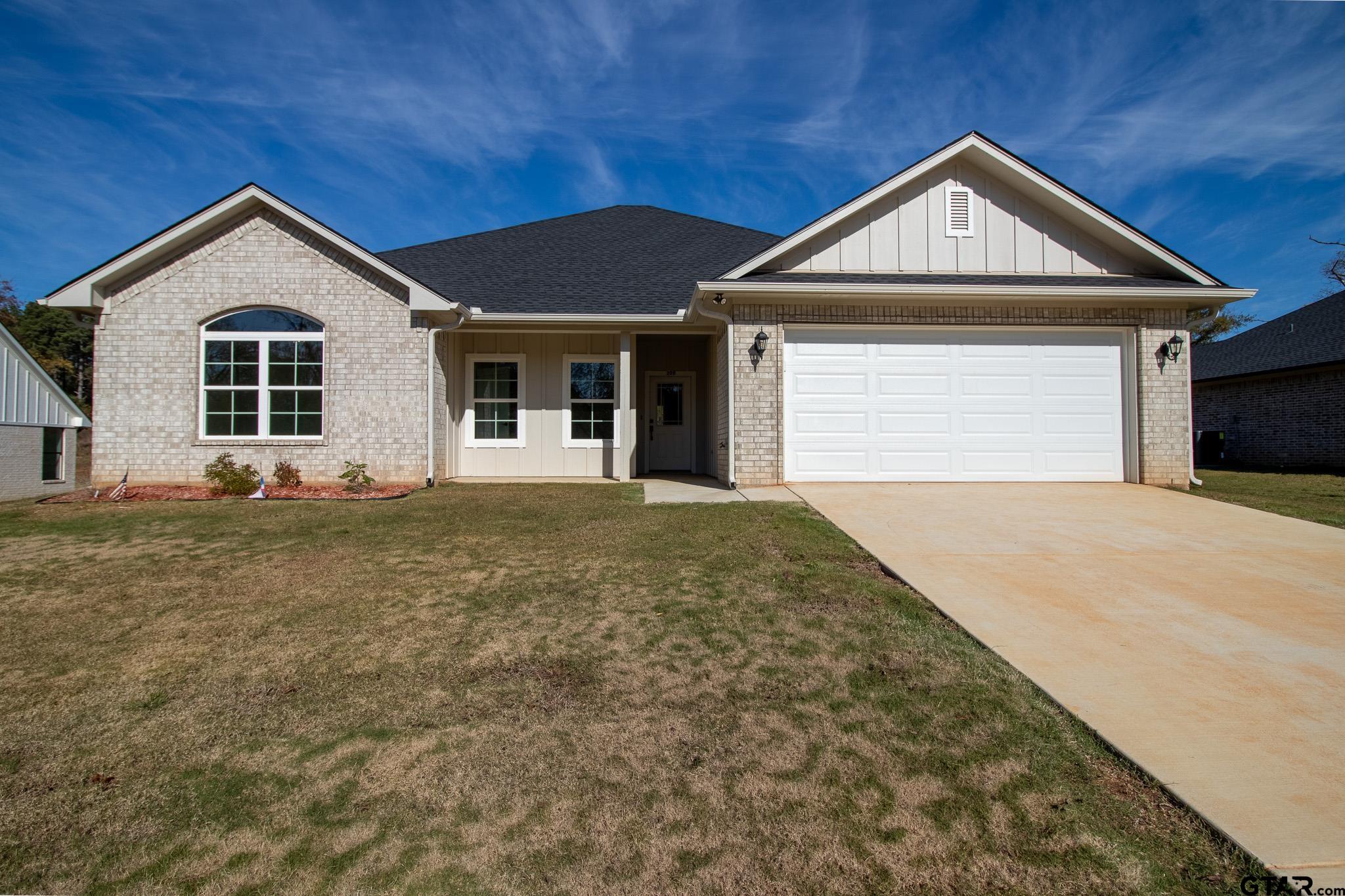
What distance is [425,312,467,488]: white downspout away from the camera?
1050 centimetres

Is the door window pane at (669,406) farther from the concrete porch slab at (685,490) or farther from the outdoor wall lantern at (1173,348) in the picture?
the outdoor wall lantern at (1173,348)

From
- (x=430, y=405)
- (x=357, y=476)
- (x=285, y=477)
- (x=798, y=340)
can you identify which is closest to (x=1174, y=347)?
(x=798, y=340)

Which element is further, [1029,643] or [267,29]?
[267,29]

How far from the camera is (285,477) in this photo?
10156 millimetres

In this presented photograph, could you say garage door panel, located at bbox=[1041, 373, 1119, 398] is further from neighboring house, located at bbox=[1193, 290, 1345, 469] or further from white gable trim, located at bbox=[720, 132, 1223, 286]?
neighboring house, located at bbox=[1193, 290, 1345, 469]

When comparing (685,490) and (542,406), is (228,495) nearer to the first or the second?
(542,406)

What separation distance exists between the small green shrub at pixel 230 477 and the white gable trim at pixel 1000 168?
834 centimetres

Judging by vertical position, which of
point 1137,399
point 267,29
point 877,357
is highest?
point 267,29

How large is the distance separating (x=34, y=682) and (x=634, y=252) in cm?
1328

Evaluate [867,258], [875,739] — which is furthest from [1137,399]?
[875,739]

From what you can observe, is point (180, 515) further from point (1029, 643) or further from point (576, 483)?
point (1029, 643)

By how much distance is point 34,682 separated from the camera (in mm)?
3010

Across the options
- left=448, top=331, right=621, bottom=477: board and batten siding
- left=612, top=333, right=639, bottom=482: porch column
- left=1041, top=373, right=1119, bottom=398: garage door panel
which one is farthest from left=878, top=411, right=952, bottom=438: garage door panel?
left=448, top=331, right=621, bottom=477: board and batten siding

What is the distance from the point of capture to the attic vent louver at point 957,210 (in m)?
10.3
